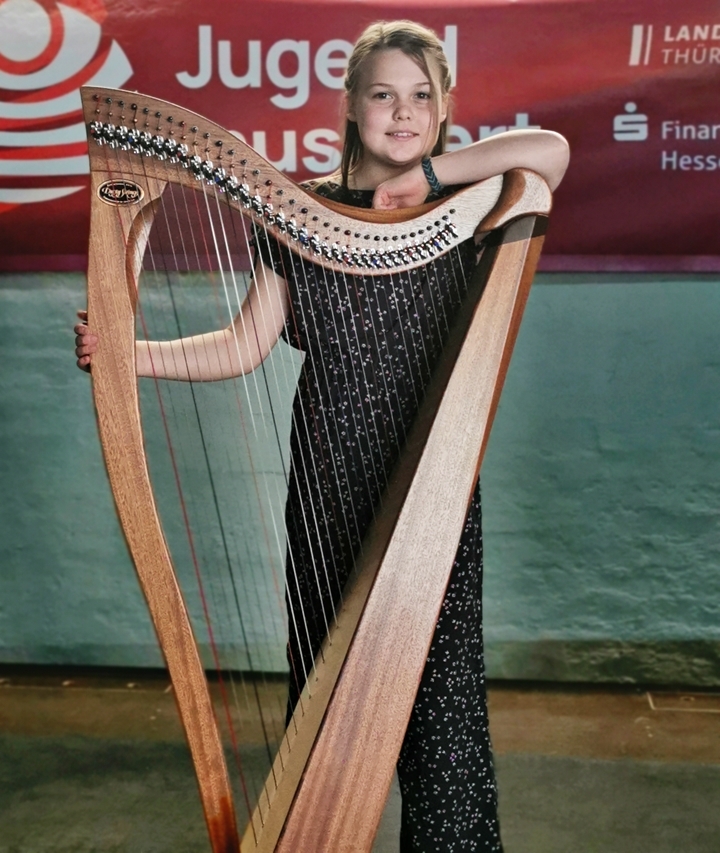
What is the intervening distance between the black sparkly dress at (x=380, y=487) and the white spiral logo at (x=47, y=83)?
1.51m

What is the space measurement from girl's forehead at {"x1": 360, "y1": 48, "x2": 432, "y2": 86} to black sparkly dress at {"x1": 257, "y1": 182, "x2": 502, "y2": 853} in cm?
17

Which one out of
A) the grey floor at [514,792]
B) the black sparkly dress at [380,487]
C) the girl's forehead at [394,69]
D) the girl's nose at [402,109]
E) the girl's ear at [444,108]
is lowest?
the grey floor at [514,792]

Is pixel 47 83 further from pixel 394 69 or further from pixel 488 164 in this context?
pixel 488 164

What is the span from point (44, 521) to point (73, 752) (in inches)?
30.1

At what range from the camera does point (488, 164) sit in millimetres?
1403

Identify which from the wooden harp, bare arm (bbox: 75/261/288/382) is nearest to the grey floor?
the wooden harp

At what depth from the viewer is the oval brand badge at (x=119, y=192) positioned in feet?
3.50

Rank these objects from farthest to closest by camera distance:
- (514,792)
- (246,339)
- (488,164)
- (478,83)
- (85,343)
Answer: (478,83) < (514,792) < (246,339) < (488,164) < (85,343)

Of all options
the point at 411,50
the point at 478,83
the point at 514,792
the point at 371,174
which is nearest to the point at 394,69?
the point at 411,50

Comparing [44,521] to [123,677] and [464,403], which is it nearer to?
[123,677]

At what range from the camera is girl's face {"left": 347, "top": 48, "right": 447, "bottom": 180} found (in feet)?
4.78

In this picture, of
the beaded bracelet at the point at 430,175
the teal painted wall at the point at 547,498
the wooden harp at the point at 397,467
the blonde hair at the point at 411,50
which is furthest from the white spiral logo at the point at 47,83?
the wooden harp at the point at 397,467

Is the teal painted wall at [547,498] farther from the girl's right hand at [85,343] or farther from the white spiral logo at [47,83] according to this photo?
the girl's right hand at [85,343]

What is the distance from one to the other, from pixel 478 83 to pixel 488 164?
139 cm
